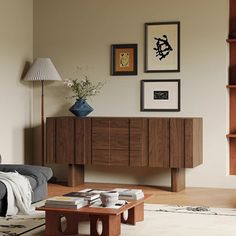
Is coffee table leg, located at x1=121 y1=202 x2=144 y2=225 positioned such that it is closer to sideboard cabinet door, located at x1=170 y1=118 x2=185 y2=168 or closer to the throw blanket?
the throw blanket

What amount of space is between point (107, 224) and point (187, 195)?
235cm

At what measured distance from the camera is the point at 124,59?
6.93 metres

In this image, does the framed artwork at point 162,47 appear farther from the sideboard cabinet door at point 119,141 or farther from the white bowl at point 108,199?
the white bowl at point 108,199

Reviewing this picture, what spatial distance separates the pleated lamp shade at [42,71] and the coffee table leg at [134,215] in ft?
9.12

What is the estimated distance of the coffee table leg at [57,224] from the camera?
4.04 m

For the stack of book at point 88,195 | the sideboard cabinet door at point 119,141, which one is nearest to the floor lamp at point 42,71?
the sideboard cabinet door at point 119,141

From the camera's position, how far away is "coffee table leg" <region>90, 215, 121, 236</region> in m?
3.88

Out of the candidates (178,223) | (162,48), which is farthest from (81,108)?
(178,223)

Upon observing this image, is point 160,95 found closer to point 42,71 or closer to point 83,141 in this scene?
point 83,141

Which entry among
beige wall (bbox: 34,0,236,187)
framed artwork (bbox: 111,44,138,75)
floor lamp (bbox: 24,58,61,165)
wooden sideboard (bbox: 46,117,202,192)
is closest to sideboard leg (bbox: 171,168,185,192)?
wooden sideboard (bbox: 46,117,202,192)

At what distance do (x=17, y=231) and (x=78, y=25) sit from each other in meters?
3.55

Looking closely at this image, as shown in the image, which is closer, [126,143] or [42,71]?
[126,143]

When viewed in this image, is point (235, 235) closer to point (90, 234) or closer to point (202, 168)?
point (90, 234)

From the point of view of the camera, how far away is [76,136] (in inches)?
262
